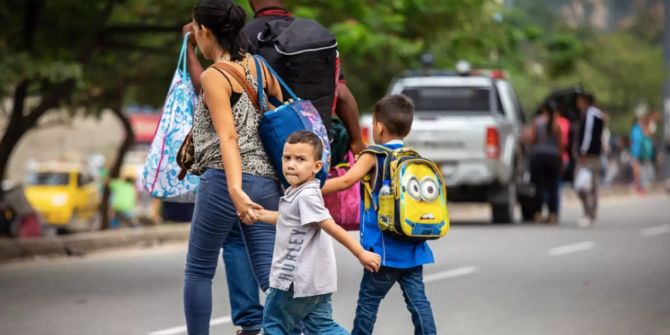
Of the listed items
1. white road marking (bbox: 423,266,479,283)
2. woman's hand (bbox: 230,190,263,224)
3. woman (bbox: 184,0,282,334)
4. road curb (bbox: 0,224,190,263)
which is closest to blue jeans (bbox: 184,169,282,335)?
woman (bbox: 184,0,282,334)

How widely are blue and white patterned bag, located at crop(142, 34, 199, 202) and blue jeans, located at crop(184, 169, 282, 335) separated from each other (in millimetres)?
387

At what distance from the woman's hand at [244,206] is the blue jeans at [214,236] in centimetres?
24

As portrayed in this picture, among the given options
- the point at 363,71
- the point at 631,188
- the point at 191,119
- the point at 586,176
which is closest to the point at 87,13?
the point at 586,176

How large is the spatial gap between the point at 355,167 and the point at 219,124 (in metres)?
0.69

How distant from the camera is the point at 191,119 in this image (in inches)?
264

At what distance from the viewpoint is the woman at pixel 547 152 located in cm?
1984

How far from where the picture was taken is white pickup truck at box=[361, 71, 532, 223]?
1930 centimetres

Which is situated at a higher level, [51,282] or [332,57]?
[332,57]

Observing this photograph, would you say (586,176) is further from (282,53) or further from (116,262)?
(282,53)

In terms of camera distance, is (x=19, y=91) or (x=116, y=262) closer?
(x=116, y=262)

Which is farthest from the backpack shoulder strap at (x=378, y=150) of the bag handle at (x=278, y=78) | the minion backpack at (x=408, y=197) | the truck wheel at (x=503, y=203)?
the truck wheel at (x=503, y=203)

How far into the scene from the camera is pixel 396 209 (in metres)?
6.21

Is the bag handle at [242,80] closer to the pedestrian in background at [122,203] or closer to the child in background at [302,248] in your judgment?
the child in background at [302,248]

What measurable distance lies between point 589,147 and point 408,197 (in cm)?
1357
